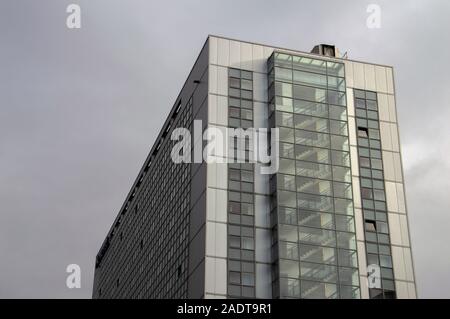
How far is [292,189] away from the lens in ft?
213

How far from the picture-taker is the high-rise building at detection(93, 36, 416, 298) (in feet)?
204

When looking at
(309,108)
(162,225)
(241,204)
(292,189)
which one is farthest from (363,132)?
(162,225)

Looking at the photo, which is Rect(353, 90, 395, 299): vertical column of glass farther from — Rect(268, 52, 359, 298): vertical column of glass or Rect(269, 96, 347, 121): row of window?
Rect(269, 96, 347, 121): row of window

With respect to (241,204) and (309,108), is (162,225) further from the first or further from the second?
(309,108)

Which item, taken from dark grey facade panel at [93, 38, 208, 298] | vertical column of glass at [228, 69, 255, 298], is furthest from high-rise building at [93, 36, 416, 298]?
dark grey facade panel at [93, 38, 208, 298]

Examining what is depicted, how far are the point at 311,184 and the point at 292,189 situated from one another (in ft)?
6.49

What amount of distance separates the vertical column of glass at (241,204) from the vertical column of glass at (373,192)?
10.6 metres

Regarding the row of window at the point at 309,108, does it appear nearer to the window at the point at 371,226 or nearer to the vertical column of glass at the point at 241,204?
the vertical column of glass at the point at 241,204

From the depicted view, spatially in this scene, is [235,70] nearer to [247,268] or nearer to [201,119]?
[201,119]

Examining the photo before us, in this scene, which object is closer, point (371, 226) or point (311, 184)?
point (311, 184)

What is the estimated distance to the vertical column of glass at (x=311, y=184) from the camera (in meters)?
62.1

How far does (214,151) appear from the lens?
6588cm

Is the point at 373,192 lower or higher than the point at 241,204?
higher
